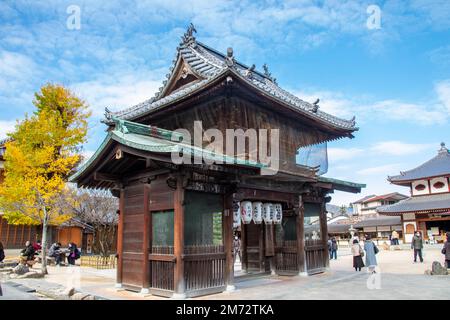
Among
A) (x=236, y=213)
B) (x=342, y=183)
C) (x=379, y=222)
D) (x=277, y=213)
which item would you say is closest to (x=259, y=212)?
(x=277, y=213)

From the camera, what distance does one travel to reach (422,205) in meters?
43.0

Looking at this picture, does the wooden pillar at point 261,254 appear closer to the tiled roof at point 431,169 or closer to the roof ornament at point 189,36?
the roof ornament at point 189,36

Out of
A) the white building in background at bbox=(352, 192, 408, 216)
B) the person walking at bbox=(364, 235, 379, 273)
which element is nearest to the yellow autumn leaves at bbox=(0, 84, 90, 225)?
the person walking at bbox=(364, 235, 379, 273)

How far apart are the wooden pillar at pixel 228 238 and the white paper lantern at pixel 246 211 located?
6.13 ft

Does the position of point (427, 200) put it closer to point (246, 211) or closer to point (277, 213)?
point (277, 213)

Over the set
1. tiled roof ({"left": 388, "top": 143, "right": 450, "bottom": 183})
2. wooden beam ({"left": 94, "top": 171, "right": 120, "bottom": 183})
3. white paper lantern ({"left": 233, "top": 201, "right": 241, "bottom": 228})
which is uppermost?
tiled roof ({"left": 388, "top": 143, "right": 450, "bottom": 183})

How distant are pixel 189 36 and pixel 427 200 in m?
39.8

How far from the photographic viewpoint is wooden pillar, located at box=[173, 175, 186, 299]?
9.85 meters

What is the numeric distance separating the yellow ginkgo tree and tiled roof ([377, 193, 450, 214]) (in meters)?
38.3

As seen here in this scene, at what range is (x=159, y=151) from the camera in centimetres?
925

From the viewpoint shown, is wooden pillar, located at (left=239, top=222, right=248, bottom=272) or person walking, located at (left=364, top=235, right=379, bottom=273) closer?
person walking, located at (left=364, top=235, right=379, bottom=273)

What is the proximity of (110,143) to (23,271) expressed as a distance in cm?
1104

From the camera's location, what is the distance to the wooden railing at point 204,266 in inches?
401

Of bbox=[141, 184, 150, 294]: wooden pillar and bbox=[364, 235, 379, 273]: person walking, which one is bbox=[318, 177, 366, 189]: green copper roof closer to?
bbox=[364, 235, 379, 273]: person walking
